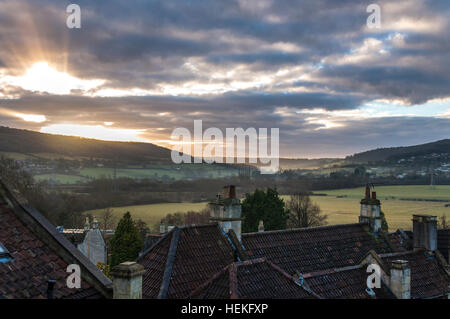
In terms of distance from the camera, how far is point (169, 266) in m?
15.7

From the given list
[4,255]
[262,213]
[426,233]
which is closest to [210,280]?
[4,255]

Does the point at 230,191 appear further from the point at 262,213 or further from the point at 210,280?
the point at 262,213

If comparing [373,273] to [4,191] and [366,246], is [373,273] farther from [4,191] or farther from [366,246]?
[4,191]

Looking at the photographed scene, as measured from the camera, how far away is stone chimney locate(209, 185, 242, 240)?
18562 mm

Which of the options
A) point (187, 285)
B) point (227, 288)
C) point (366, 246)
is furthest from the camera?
point (366, 246)

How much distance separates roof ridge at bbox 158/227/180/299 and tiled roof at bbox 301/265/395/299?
5.29 metres

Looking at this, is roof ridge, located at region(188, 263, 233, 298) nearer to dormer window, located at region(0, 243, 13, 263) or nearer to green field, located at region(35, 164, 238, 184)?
dormer window, located at region(0, 243, 13, 263)

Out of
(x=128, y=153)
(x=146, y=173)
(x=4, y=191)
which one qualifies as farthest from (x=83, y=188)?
(x=4, y=191)

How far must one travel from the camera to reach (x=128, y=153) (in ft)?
406

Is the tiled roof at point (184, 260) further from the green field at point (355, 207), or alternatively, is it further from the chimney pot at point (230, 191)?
the green field at point (355, 207)

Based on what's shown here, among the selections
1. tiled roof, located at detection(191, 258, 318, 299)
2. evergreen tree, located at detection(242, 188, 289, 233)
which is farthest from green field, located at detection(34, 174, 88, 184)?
tiled roof, located at detection(191, 258, 318, 299)

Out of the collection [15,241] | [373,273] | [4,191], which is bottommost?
[373,273]

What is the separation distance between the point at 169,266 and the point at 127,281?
28.0ft

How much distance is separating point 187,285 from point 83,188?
77.7m
